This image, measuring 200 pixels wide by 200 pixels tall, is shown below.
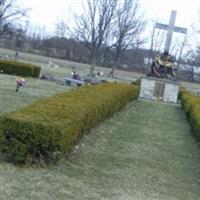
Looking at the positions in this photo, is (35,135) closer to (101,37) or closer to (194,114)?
(194,114)

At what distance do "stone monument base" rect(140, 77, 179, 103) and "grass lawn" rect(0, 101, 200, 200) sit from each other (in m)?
14.8

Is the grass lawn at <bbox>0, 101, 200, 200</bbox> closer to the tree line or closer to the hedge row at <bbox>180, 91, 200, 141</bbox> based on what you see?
the hedge row at <bbox>180, 91, 200, 141</bbox>

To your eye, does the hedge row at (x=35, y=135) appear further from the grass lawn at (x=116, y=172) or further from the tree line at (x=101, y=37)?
the tree line at (x=101, y=37)

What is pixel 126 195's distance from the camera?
6715 millimetres

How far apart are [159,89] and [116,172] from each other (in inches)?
788

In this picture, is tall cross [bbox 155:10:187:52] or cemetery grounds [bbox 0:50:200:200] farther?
tall cross [bbox 155:10:187:52]

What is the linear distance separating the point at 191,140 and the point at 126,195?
6383 mm

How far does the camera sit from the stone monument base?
27641mm

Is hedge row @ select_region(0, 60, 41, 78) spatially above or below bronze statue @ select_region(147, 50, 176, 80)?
below

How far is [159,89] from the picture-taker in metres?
27.7

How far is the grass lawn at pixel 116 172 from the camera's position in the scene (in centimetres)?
646

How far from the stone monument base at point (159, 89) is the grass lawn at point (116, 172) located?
14798mm

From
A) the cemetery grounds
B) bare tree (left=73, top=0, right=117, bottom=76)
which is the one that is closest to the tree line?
bare tree (left=73, top=0, right=117, bottom=76)

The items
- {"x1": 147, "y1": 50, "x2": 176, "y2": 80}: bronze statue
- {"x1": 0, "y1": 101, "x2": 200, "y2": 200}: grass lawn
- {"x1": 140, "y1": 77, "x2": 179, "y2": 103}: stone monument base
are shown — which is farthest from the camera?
{"x1": 147, "y1": 50, "x2": 176, "y2": 80}: bronze statue
